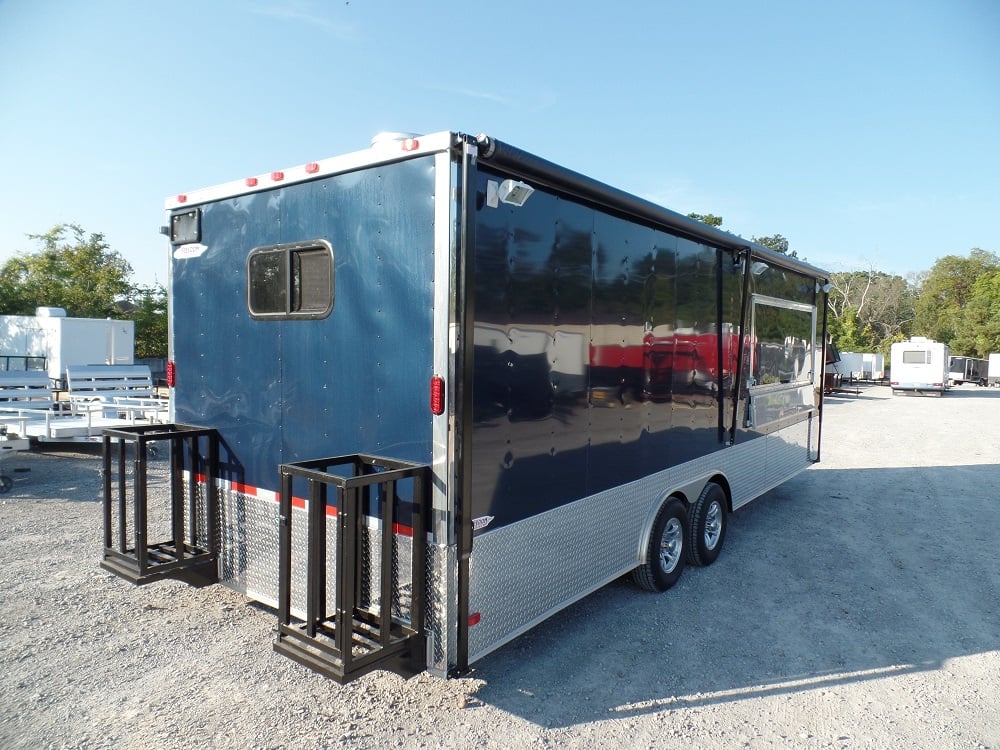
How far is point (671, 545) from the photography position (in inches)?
188

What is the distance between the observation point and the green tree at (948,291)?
2137 inches

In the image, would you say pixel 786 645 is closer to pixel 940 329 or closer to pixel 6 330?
pixel 6 330

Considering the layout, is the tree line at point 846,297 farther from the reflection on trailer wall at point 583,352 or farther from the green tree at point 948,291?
the reflection on trailer wall at point 583,352

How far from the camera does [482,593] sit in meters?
3.01

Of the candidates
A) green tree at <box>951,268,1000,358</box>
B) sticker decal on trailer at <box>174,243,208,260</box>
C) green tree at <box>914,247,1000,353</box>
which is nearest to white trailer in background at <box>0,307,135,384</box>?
sticker decal on trailer at <box>174,243,208,260</box>

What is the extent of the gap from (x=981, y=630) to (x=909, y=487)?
16.2ft

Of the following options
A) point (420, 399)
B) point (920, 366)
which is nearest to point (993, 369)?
point (920, 366)

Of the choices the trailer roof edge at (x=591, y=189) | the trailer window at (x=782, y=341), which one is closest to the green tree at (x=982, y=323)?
the trailer window at (x=782, y=341)

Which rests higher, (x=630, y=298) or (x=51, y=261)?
(x=51, y=261)

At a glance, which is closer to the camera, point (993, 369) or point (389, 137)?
point (389, 137)

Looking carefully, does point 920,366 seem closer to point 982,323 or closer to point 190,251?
point 982,323

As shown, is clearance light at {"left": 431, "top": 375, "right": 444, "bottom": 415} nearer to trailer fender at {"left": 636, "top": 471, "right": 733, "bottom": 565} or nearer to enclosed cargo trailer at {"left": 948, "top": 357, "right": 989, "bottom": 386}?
trailer fender at {"left": 636, "top": 471, "right": 733, "bottom": 565}

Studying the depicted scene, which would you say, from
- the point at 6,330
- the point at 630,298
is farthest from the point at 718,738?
the point at 6,330

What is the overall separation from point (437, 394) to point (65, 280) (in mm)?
28496
